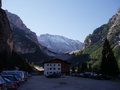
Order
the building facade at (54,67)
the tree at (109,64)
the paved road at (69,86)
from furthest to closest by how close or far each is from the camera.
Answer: the building facade at (54,67), the tree at (109,64), the paved road at (69,86)

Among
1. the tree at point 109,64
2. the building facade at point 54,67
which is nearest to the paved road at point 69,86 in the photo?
the tree at point 109,64

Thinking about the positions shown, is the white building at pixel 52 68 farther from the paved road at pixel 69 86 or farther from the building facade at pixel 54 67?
the paved road at pixel 69 86

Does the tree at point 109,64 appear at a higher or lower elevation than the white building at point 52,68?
lower

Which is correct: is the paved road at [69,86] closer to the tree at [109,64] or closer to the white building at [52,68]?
the tree at [109,64]

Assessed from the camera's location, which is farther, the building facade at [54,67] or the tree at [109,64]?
the building facade at [54,67]

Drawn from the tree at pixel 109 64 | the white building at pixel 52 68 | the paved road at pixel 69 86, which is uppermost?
the white building at pixel 52 68

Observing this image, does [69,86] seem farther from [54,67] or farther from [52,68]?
[52,68]

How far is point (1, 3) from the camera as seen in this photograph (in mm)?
104500

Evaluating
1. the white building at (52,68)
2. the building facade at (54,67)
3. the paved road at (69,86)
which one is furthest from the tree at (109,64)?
the white building at (52,68)

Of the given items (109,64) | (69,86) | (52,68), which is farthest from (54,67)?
(69,86)

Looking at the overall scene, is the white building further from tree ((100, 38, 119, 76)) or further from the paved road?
the paved road

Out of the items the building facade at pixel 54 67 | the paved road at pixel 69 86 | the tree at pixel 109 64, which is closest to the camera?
the paved road at pixel 69 86

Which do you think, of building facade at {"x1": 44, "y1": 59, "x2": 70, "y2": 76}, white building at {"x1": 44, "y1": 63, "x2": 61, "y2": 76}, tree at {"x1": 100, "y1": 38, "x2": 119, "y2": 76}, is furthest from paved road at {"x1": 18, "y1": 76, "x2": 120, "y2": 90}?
white building at {"x1": 44, "y1": 63, "x2": 61, "y2": 76}

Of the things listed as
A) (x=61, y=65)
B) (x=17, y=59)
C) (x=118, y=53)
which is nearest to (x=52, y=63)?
(x=61, y=65)
